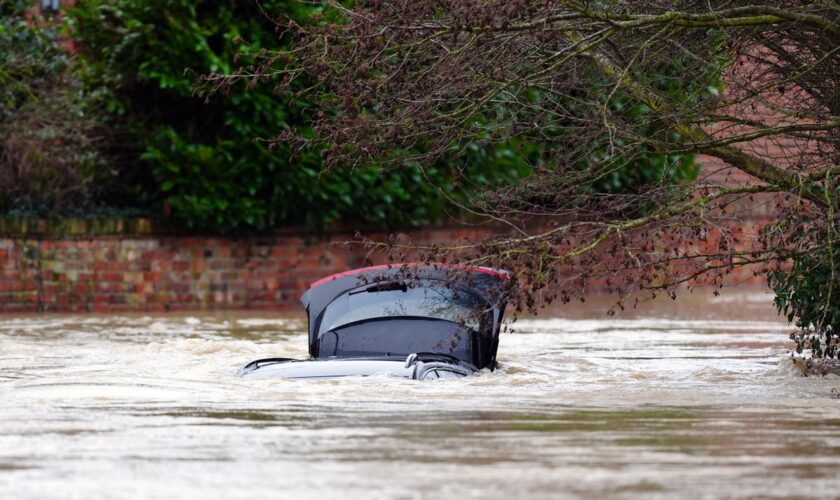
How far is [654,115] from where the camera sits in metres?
13.7

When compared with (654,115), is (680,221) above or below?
below

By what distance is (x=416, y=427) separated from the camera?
10.2 metres

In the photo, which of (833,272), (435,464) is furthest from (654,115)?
(435,464)

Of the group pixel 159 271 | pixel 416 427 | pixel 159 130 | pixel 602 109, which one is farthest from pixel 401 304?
pixel 159 271

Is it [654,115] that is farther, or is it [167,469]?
[654,115]

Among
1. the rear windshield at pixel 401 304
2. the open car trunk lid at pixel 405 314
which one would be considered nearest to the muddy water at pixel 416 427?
the open car trunk lid at pixel 405 314

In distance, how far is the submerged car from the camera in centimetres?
1282

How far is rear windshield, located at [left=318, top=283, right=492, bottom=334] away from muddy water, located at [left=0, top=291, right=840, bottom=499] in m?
0.61

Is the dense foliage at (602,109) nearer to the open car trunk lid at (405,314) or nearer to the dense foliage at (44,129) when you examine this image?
the open car trunk lid at (405,314)

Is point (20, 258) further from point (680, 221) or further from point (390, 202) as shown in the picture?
point (680, 221)

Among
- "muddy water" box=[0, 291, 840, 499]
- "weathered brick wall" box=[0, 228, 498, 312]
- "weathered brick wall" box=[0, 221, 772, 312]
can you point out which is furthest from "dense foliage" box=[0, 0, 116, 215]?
"muddy water" box=[0, 291, 840, 499]

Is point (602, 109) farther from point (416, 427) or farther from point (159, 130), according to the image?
point (159, 130)

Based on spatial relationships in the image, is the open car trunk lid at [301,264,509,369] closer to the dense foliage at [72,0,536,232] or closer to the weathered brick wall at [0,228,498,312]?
the dense foliage at [72,0,536,232]

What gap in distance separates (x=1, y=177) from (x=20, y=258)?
4.08 feet
